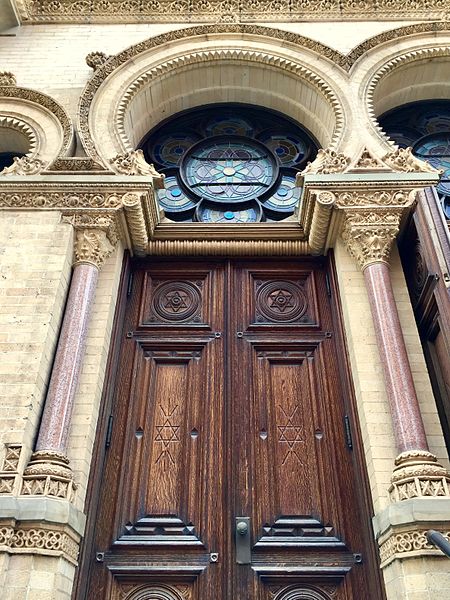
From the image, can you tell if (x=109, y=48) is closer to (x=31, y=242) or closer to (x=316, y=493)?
(x=31, y=242)

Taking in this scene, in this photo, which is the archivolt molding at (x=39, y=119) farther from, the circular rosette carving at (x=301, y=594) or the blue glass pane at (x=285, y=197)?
the circular rosette carving at (x=301, y=594)

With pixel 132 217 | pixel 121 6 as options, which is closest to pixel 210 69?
pixel 121 6

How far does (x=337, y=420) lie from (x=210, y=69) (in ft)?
16.6

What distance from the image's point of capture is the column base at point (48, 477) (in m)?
4.04

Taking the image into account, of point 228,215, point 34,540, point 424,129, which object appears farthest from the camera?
point 424,129

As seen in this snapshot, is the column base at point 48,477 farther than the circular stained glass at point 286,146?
No

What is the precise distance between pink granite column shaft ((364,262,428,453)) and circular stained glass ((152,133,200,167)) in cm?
330

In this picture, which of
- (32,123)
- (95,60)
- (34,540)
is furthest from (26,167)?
(34,540)

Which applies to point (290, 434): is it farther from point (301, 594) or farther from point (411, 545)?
point (411, 545)

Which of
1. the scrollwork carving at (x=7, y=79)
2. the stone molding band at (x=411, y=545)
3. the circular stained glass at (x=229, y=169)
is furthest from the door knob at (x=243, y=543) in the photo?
the scrollwork carving at (x=7, y=79)

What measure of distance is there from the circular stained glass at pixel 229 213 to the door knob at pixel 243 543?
3.56 metres

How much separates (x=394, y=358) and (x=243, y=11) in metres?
5.79

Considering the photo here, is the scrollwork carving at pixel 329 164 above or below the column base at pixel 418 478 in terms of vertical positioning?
above

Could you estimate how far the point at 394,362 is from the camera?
15.5ft
